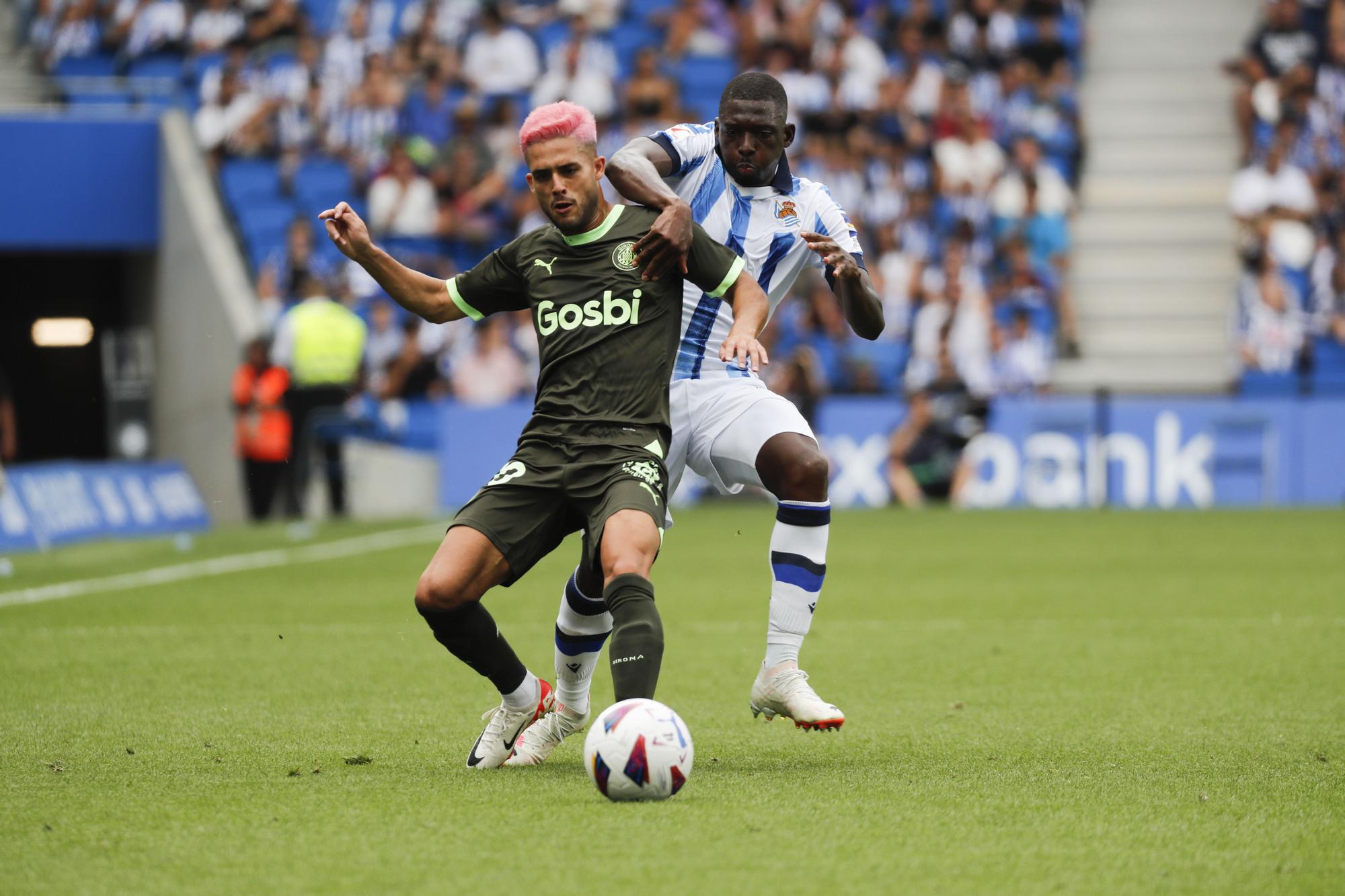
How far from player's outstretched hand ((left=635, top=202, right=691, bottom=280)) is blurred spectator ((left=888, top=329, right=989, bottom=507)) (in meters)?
12.7

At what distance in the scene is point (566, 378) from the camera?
5465 millimetres

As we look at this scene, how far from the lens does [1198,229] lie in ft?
73.4

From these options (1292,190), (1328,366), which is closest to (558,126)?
(1328,366)

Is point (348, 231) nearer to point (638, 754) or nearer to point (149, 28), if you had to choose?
point (638, 754)

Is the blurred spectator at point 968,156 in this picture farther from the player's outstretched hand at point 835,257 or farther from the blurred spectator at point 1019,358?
the player's outstretched hand at point 835,257

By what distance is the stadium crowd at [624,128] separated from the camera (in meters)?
19.0

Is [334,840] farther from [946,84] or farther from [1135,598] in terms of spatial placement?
[946,84]

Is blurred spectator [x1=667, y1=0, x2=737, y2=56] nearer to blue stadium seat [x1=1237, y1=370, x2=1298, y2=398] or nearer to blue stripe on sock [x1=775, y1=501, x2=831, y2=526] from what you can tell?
blue stadium seat [x1=1237, y1=370, x2=1298, y2=398]

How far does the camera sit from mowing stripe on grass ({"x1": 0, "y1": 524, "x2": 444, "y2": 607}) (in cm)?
1092

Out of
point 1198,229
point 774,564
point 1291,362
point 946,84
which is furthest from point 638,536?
point 1198,229

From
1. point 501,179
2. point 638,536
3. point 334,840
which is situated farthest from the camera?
point 501,179

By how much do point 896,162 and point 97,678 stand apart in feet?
47.6

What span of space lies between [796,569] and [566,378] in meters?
0.99

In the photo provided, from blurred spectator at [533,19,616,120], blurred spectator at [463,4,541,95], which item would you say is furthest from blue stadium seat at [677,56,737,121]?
blurred spectator at [463,4,541,95]
